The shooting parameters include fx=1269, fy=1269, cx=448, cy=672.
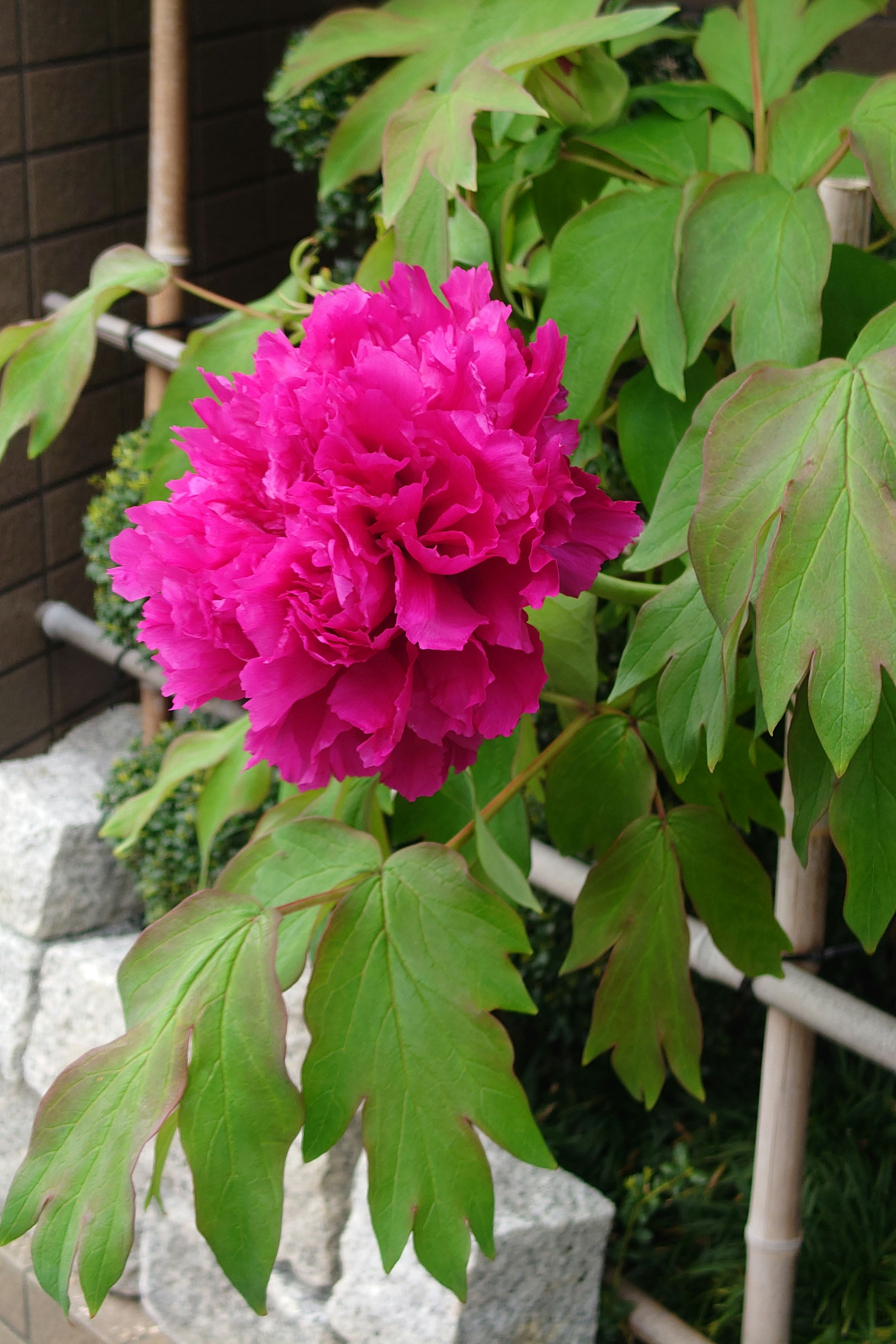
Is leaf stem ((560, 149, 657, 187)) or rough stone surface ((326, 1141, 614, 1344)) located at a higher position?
leaf stem ((560, 149, 657, 187))

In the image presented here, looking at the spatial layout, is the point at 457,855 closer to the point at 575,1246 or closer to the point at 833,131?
the point at 833,131

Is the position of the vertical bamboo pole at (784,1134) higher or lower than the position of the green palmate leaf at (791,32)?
lower

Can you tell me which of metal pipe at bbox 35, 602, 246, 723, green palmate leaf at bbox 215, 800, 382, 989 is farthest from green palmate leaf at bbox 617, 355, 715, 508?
metal pipe at bbox 35, 602, 246, 723

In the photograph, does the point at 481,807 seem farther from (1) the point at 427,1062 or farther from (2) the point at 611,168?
(2) the point at 611,168

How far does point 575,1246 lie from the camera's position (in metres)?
1.33

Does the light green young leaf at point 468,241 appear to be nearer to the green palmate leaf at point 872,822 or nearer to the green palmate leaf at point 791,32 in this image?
the green palmate leaf at point 791,32

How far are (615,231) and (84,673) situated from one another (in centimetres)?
178

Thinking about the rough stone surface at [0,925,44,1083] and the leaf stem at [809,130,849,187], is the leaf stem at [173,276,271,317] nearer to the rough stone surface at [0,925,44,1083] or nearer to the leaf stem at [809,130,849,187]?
the leaf stem at [809,130,849,187]

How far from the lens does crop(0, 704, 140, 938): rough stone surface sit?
192cm

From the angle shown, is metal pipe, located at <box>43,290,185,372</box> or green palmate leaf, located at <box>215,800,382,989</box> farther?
metal pipe, located at <box>43,290,185,372</box>

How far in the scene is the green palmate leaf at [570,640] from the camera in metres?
0.75

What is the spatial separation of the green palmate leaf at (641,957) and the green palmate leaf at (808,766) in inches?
6.7

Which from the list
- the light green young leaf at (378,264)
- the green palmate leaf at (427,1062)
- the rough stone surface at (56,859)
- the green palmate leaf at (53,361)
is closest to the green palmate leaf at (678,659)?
the green palmate leaf at (427,1062)

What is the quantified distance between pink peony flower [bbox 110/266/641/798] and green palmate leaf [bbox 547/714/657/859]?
0.79ft
